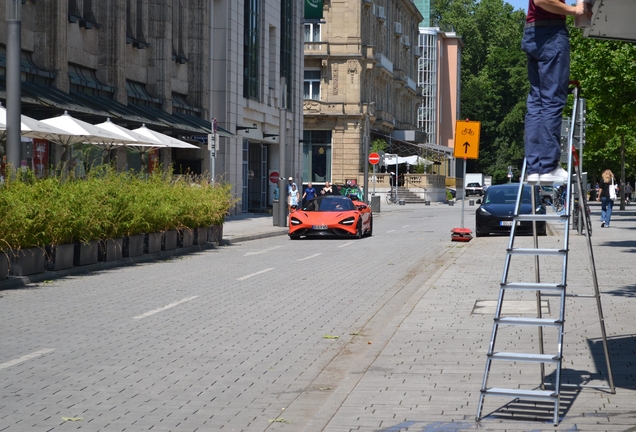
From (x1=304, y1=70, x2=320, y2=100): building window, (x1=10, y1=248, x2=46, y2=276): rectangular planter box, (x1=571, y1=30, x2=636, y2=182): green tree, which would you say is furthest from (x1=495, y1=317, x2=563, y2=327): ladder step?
(x1=304, y1=70, x2=320, y2=100): building window

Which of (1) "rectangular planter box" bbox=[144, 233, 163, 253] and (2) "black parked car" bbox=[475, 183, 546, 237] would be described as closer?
(1) "rectangular planter box" bbox=[144, 233, 163, 253]

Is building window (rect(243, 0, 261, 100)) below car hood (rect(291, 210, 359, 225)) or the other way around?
the other way around

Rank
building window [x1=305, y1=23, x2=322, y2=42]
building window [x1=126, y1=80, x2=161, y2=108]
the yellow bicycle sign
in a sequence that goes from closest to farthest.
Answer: the yellow bicycle sign, building window [x1=126, y1=80, x2=161, y2=108], building window [x1=305, y1=23, x2=322, y2=42]

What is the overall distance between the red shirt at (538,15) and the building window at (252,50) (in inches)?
1737

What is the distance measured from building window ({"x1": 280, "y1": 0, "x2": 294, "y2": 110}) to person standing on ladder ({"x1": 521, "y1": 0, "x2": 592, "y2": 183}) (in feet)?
163

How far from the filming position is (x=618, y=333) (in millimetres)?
9969

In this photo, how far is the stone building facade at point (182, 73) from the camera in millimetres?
31922

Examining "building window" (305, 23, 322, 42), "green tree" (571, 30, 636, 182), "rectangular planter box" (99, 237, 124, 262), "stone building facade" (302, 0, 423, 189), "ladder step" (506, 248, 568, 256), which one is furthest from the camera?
"building window" (305, 23, 322, 42)

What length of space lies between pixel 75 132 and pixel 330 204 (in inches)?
350

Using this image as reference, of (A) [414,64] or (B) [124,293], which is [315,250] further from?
(A) [414,64]

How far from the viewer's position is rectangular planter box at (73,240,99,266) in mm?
18531

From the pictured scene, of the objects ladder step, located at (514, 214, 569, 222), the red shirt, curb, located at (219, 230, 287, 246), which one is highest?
the red shirt

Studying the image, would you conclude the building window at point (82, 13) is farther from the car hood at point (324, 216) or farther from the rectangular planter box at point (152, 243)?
the rectangular planter box at point (152, 243)

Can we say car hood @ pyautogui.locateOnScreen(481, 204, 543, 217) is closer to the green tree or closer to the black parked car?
the black parked car
